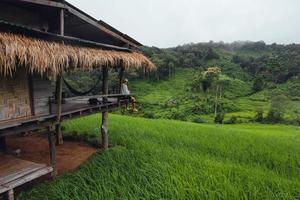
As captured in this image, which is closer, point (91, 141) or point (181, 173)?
point (181, 173)

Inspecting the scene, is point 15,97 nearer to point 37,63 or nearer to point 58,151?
point 37,63

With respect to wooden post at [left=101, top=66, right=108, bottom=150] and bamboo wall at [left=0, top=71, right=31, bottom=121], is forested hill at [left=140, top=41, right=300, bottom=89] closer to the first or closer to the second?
wooden post at [left=101, top=66, right=108, bottom=150]

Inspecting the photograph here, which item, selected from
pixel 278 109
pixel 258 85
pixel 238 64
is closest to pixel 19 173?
pixel 278 109

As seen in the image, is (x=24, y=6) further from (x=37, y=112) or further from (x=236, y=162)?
(x=236, y=162)

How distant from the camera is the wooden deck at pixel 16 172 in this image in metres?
5.05

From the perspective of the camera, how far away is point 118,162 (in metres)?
7.48

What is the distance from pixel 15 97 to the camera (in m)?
5.98

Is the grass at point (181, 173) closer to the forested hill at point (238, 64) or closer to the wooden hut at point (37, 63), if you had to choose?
the wooden hut at point (37, 63)

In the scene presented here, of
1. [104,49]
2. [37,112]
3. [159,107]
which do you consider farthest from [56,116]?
[159,107]

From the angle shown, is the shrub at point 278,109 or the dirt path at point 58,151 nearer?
the dirt path at point 58,151

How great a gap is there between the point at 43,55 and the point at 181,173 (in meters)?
3.75

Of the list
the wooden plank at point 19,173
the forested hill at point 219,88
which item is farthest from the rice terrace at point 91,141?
the forested hill at point 219,88

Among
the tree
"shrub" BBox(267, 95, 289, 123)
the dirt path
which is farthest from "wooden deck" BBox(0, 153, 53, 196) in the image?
the tree

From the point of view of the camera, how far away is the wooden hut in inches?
203
